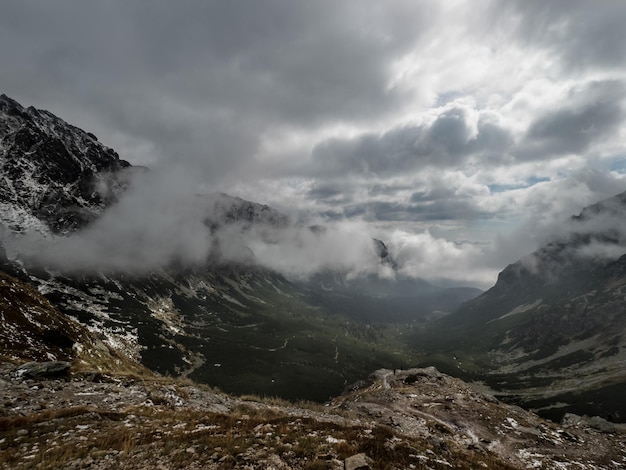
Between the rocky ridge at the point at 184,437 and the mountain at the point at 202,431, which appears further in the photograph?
the mountain at the point at 202,431

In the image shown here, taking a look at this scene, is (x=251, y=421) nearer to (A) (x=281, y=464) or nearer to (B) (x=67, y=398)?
(A) (x=281, y=464)

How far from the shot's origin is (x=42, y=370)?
1217 inches

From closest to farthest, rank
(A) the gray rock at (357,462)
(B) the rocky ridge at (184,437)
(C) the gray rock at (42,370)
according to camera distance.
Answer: (A) the gray rock at (357,462) → (B) the rocky ridge at (184,437) → (C) the gray rock at (42,370)

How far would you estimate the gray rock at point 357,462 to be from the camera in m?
14.3

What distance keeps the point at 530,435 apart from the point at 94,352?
73.2m

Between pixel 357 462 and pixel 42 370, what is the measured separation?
32978 mm

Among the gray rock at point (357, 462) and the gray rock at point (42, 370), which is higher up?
the gray rock at point (357, 462)

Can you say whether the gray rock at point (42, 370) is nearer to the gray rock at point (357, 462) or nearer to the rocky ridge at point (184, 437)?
the rocky ridge at point (184, 437)

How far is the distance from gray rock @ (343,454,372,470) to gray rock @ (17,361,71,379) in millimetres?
32002

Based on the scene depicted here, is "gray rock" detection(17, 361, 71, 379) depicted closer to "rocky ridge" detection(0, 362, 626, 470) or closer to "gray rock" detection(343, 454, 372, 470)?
"rocky ridge" detection(0, 362, 626, 470)

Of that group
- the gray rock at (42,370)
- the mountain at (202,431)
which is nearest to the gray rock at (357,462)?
the mountain at (202,431)

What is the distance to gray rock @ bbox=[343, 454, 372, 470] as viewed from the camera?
14273 millimetres

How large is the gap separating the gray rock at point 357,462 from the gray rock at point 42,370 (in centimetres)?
3200

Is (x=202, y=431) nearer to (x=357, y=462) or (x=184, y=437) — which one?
(x=184, y=437)
